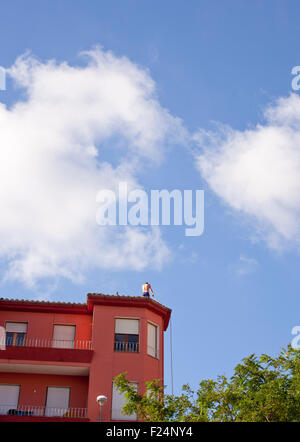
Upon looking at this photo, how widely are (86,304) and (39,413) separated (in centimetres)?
600

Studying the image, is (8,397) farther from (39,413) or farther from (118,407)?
(118,407)

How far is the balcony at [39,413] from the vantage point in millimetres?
27000

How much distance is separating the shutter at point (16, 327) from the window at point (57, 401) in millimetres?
3492

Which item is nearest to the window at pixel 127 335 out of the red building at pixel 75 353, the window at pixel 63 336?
the red building at pixel 75 353

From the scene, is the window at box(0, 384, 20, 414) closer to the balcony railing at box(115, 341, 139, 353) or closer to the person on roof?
the balcony railing at box(115, 341, 139, 353)

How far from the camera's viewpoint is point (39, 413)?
28531 millimetres

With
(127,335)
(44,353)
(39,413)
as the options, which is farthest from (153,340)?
(39,413)

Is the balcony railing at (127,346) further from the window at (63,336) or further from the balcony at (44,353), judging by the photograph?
the window at (63,336)

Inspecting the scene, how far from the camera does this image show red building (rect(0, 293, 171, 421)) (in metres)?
28.5

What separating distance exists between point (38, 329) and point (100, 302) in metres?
3.67

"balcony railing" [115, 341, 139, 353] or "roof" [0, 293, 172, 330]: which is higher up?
"roof" [0, 293, 172, 330]

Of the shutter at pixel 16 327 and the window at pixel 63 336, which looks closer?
the window at pixel 63 336

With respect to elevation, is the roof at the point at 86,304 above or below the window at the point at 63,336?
above

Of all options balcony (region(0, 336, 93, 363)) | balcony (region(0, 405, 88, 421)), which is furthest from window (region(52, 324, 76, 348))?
balcony (region(0, 405, 88, 421))
